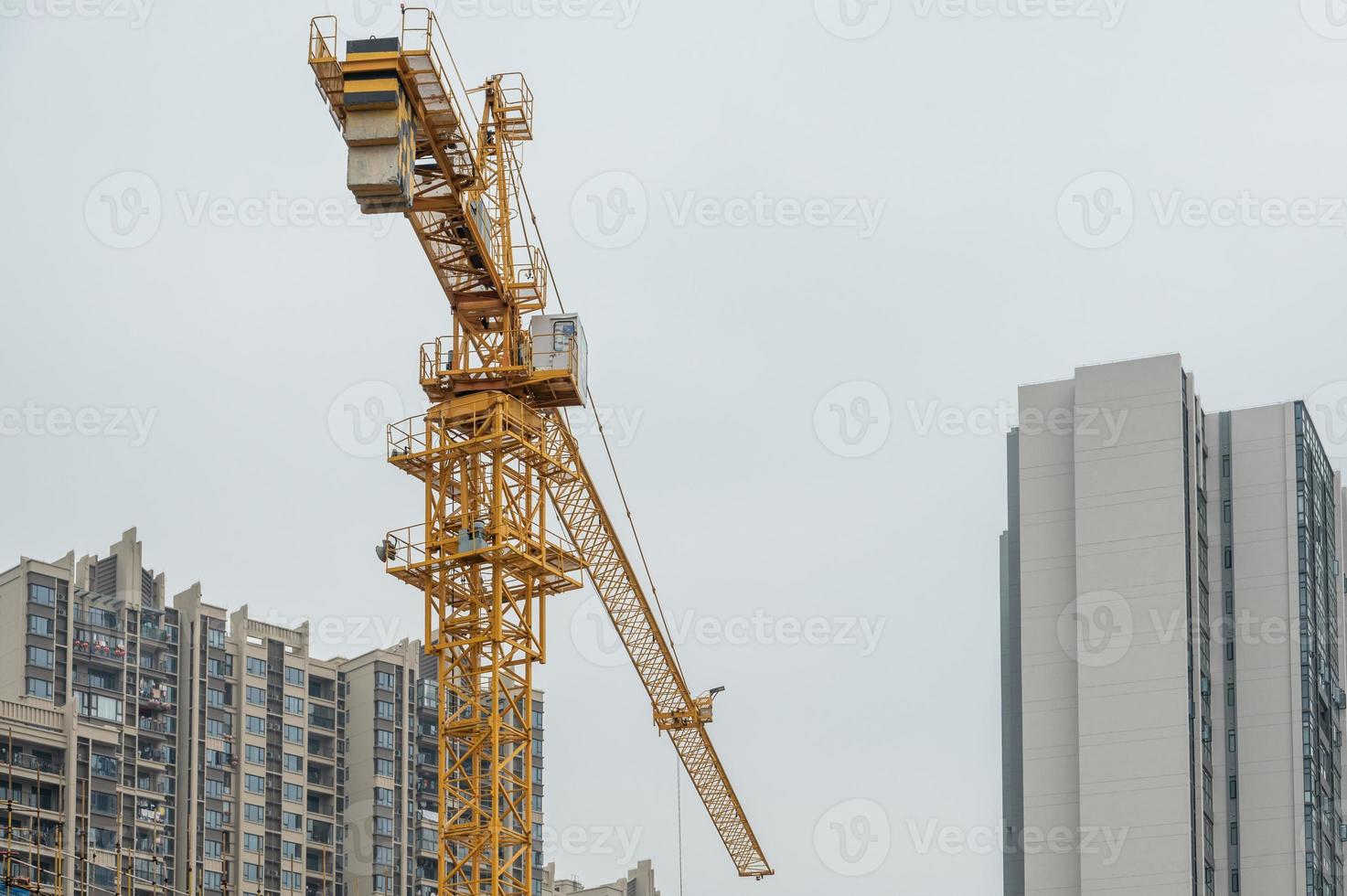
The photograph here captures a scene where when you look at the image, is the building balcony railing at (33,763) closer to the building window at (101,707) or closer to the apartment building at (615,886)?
the building window at (101,707)

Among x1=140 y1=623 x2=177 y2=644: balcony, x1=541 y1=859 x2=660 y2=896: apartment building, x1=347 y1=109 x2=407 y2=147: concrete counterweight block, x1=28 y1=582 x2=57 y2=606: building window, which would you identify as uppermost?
x1=347 y1=109 x2=407 y2=147: concrete counterweight block

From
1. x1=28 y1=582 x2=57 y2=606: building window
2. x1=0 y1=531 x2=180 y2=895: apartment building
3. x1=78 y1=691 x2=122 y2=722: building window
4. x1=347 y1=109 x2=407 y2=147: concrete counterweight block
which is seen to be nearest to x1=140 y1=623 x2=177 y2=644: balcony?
x1=0 y1=531 x2=180 y2=895: apartment building

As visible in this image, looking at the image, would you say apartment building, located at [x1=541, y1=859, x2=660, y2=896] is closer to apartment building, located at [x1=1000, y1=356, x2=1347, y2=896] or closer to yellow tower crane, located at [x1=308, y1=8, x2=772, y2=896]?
apartment building, located at [x1=1000, y1=356, x2=1347, y2=896]

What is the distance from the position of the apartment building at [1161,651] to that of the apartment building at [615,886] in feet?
102

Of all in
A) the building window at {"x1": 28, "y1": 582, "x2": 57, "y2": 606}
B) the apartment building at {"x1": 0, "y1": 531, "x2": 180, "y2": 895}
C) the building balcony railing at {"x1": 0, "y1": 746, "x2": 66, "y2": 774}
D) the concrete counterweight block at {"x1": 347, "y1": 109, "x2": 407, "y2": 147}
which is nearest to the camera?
the concrete counterweight block at {"x1": 347, "y1": 109, "x2": 407, "y2": 147}

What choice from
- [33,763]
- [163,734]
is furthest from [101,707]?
[33,763]

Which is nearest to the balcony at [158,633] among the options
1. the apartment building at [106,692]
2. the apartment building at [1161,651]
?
the apartment building at [106,692]

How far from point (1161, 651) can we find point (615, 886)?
43.4 m

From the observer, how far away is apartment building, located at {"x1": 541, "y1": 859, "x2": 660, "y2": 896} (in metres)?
134

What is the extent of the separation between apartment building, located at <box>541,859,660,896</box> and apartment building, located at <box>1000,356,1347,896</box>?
31221 mm

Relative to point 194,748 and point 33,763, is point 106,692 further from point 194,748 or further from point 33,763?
point 33,763

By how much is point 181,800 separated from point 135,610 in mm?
9611

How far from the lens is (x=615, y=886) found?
5364 inches

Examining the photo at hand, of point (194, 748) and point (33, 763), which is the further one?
point (194, 748)
